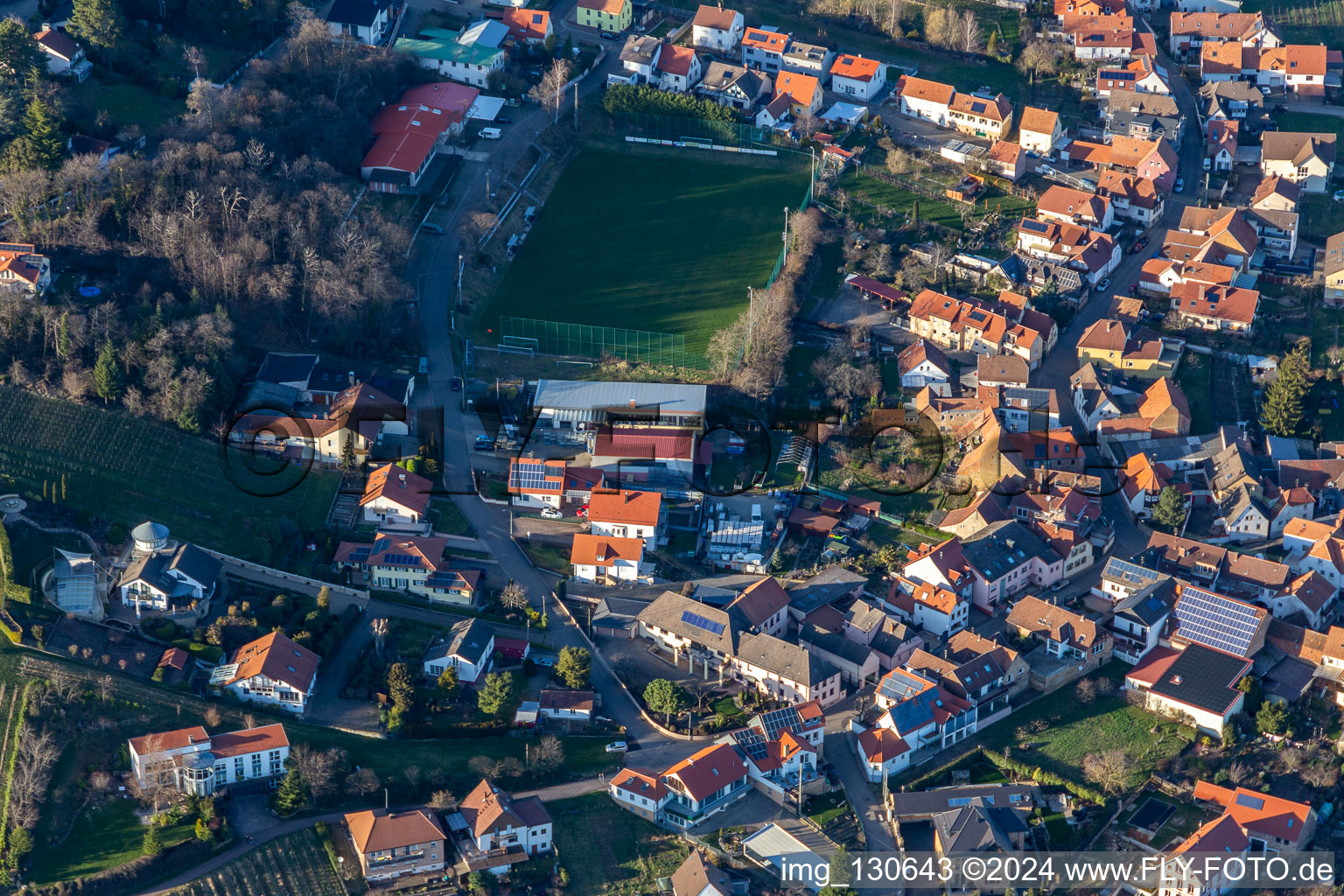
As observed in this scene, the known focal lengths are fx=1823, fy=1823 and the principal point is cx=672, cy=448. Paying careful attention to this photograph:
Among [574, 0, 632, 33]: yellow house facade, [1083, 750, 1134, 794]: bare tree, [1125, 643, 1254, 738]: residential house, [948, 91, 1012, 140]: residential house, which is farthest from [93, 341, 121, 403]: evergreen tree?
[948, 91, 1012, 140]: residential house

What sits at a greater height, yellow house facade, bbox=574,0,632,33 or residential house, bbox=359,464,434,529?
yellow house facade, bbox=574,0,632,33

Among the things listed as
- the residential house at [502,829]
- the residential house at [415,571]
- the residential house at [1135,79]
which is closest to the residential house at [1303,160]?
the residential house at [1135,79]

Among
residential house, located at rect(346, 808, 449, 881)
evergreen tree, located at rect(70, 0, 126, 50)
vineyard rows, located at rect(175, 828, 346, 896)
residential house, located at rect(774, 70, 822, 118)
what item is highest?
evergreen tree, located at rect(70, 0, 126, 50)

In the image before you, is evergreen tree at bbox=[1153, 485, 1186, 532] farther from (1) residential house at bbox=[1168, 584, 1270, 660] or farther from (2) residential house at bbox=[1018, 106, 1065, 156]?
(2) residential house at bbox=[1018, 106, 1065, 156]

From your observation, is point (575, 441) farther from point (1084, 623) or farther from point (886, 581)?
point (1084, 623)

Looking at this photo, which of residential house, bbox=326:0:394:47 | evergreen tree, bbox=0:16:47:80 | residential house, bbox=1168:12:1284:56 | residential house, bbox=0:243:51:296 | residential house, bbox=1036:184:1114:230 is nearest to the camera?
residential house, bbox=0:243:51:296

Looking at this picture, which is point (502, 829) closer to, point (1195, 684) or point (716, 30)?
point (1195, 684)

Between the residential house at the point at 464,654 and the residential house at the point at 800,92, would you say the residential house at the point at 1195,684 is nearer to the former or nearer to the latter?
the residential house at the point at 464,654
